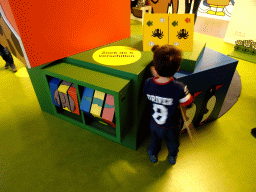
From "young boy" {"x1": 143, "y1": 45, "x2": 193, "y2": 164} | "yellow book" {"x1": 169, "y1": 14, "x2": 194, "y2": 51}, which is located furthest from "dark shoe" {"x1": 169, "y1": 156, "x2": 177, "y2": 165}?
"yellow book" {"x1": 169, "y1": 14, "x2": 194, "y2": 51}

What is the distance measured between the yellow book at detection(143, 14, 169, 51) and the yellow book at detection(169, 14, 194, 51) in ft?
0.17

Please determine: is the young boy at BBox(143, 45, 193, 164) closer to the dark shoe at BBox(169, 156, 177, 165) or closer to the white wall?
the dark shoe at BBox(169, 156, 177, 165)

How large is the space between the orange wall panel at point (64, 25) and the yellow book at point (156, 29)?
45 cm

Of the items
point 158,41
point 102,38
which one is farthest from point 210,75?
point 102,38

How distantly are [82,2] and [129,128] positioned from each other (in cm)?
114

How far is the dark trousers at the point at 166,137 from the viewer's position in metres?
1.28

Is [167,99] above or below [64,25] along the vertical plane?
below

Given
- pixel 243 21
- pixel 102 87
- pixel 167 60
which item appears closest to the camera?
pixel 167 60

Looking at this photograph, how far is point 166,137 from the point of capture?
1.34m

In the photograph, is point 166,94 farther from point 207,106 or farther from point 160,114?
point 207,106

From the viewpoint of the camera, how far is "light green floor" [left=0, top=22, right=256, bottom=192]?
133cm

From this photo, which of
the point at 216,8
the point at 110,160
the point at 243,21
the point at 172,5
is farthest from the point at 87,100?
the point at 216,8

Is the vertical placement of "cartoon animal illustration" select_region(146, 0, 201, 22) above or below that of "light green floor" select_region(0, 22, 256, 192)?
above

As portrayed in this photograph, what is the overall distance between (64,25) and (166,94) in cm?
104
